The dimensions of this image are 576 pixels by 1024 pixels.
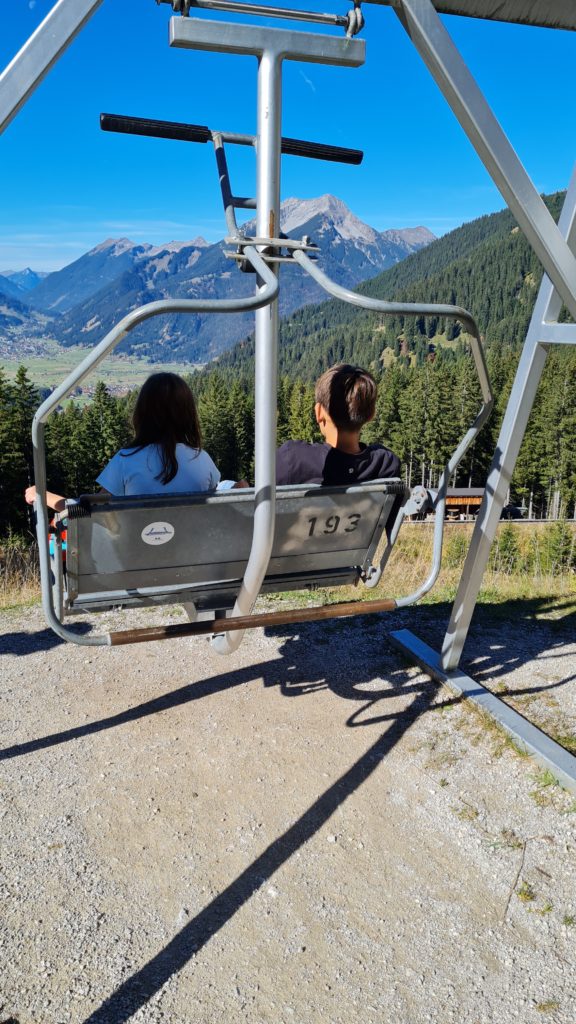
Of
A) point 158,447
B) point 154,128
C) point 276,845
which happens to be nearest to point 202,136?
point 154,128

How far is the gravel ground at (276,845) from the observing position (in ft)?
8.02

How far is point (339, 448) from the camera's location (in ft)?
10.9

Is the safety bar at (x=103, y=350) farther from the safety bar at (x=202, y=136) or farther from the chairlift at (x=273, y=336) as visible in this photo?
the safety bar at (x=202, y=136)

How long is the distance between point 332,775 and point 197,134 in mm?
3170

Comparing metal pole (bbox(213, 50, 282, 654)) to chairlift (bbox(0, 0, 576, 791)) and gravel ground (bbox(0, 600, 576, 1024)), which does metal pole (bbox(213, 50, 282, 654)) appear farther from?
gravel ground (bbox(0, 600, 576, 1024))

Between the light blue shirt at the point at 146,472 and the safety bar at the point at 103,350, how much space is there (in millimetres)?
521

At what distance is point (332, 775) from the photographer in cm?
365

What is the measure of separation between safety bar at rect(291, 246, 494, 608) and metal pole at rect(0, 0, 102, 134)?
0.94 metres

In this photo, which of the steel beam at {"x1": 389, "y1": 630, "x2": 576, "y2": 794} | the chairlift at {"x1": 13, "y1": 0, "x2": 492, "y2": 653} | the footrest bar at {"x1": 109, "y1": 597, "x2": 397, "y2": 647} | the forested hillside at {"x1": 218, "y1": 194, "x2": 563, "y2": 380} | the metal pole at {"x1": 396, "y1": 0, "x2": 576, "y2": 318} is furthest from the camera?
the forested hillside at {"x1": 218, "y1": 194, "x2": 563, "y2": 380}

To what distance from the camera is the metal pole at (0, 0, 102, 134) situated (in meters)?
2.44

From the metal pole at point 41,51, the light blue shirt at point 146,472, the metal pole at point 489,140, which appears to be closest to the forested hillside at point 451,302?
the metal pole at point 489,140

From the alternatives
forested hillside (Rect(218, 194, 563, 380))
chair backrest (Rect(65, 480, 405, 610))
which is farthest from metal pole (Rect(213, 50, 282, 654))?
forested hillside (Rect(218, 194, 563, 380))

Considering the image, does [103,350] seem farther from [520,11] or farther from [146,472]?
[520,11]

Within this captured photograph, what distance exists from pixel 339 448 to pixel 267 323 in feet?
2.72
